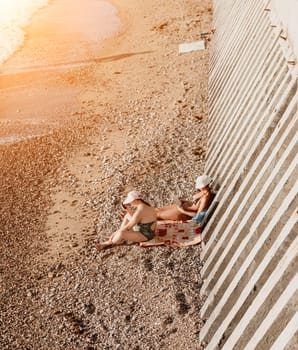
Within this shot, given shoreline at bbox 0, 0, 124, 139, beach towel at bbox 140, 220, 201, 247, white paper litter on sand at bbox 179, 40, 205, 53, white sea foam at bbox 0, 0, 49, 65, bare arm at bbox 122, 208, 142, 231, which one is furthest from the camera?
white sea foam at bbox 0, 0, 49, 65

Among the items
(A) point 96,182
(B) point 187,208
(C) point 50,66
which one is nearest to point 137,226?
(B) point 187,208

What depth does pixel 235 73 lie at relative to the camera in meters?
8.59

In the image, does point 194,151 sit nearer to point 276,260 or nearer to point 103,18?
point 276,260

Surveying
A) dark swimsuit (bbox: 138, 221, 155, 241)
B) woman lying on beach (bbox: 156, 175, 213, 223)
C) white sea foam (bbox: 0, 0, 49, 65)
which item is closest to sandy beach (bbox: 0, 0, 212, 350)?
dark swimsuit (bbox: 138, 221, 155, 241)

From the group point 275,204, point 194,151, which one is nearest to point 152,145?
point 194,151

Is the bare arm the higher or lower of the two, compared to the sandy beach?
higher

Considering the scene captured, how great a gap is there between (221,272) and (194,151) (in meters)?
4.13

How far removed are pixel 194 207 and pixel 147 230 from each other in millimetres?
755

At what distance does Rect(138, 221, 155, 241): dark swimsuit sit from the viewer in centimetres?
699

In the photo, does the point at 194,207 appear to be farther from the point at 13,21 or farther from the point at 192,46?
the point at 13,21

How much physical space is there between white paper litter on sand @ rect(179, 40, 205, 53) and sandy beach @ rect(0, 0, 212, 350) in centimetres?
27

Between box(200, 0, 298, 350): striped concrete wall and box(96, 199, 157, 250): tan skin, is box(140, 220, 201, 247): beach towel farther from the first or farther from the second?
box(200, 0, 298, 350): striped concrete wall

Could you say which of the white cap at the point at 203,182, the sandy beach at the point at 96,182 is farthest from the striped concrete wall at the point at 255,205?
the sandy beach at the point at 96,182

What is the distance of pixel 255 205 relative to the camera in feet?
16.3
